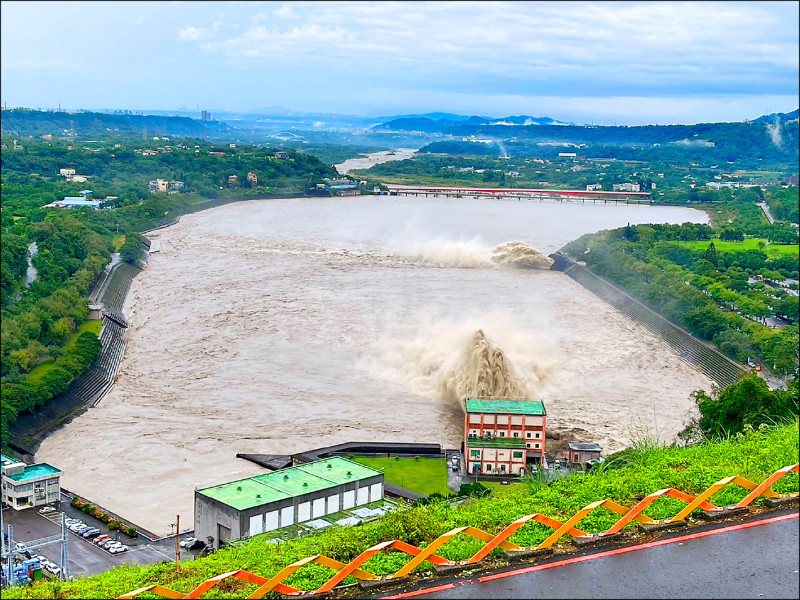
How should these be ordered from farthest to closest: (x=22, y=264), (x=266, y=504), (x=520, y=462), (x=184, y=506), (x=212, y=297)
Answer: (x=212, y=297), (x=22, y=264), (x=520, y=462), (x=184, y=506), (x=266, y=504)

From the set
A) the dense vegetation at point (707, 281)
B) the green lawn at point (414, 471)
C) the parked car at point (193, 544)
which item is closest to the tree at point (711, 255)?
the dense vegetation at point (707, 281)

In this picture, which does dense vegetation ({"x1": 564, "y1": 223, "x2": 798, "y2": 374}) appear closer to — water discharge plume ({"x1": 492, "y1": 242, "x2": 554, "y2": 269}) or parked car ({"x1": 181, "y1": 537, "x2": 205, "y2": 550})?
water discharge plume ({"x1": 492, "y1": 242, "x2": 554, "y2": 269})

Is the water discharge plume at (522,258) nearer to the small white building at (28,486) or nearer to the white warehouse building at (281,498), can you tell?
A: the white warehouse building at (281,498)

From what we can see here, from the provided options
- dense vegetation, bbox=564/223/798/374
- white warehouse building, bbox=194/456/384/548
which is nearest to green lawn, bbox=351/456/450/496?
white warehouse building, bbox=194/456/384/548

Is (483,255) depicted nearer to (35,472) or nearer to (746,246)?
(746,246)

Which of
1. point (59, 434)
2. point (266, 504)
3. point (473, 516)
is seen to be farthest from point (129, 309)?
point (473, 516)

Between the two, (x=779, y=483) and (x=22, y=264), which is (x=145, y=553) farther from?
(x=22, y=264)
